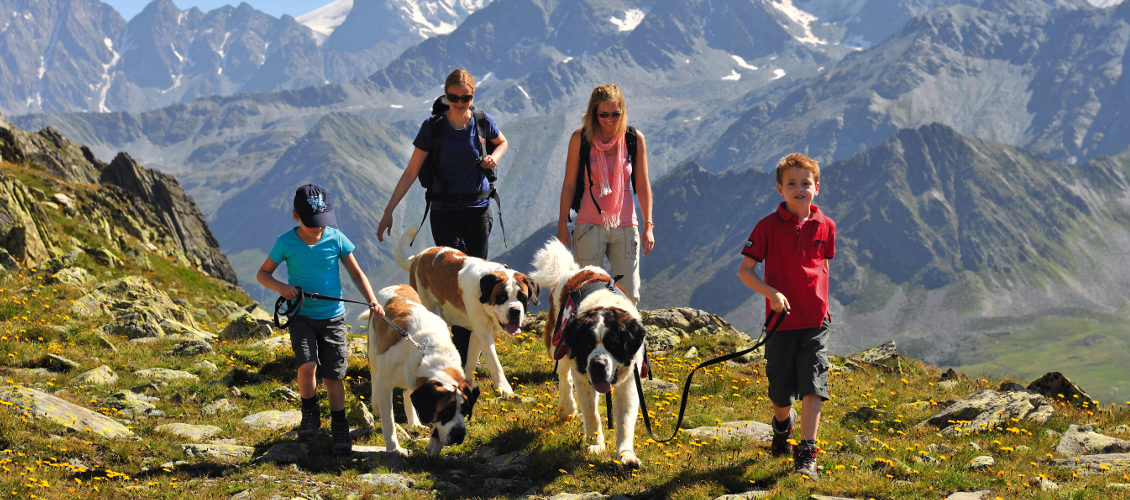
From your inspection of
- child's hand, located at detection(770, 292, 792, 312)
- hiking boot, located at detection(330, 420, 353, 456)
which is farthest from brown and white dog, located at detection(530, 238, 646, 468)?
hiking boot, located at detection(330, 420, 353, 456)

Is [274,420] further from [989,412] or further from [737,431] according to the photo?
[989,412]

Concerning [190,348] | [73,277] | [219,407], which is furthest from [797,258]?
Answer: [73,277]

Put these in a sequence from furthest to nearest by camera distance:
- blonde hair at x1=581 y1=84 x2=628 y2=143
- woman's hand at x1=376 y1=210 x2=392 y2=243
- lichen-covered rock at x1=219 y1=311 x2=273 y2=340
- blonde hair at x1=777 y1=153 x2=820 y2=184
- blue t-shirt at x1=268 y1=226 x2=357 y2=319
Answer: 1. lichen-covered rock at x1=219 y1=311 x2=273 y2=340
2. woman's hand at x1=376 y1=210 x2=392 y2=243
3. blonde hair at x1=581 y1=84 x2=628 y2=143
4. blue t-shirt at x1=268 y1=226 x2=357 y2=319
5. blonde hair at x1=777 y1=153 x2=820 y2=184

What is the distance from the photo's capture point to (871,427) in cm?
1045

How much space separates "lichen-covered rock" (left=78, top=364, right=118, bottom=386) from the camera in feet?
36.2

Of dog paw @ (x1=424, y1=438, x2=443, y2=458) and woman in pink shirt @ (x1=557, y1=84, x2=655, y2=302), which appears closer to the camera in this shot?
dog paw @ (x1=424, y1=438, x2=443, y2=458)

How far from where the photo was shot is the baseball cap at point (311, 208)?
819cm

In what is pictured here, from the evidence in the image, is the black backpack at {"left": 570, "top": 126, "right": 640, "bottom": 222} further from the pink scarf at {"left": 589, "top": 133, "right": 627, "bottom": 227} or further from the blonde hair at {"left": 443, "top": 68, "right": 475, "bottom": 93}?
the blonde hair at {"left": 443, "top": 68, "right": 475, "bottom": 93}

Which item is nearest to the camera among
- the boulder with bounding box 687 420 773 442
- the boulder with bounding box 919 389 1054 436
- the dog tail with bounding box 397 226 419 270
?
the boulder with bounding box 687 420 773 442

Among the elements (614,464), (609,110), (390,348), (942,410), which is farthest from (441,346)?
(942,410)

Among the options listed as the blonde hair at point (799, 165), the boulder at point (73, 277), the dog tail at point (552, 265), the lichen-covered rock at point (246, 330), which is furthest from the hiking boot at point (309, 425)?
the boulder at point (73, 277)

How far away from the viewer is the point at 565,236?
1071cm

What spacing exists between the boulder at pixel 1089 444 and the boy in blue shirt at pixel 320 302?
28.4 feet

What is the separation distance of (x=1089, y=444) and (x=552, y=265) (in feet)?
23.7
